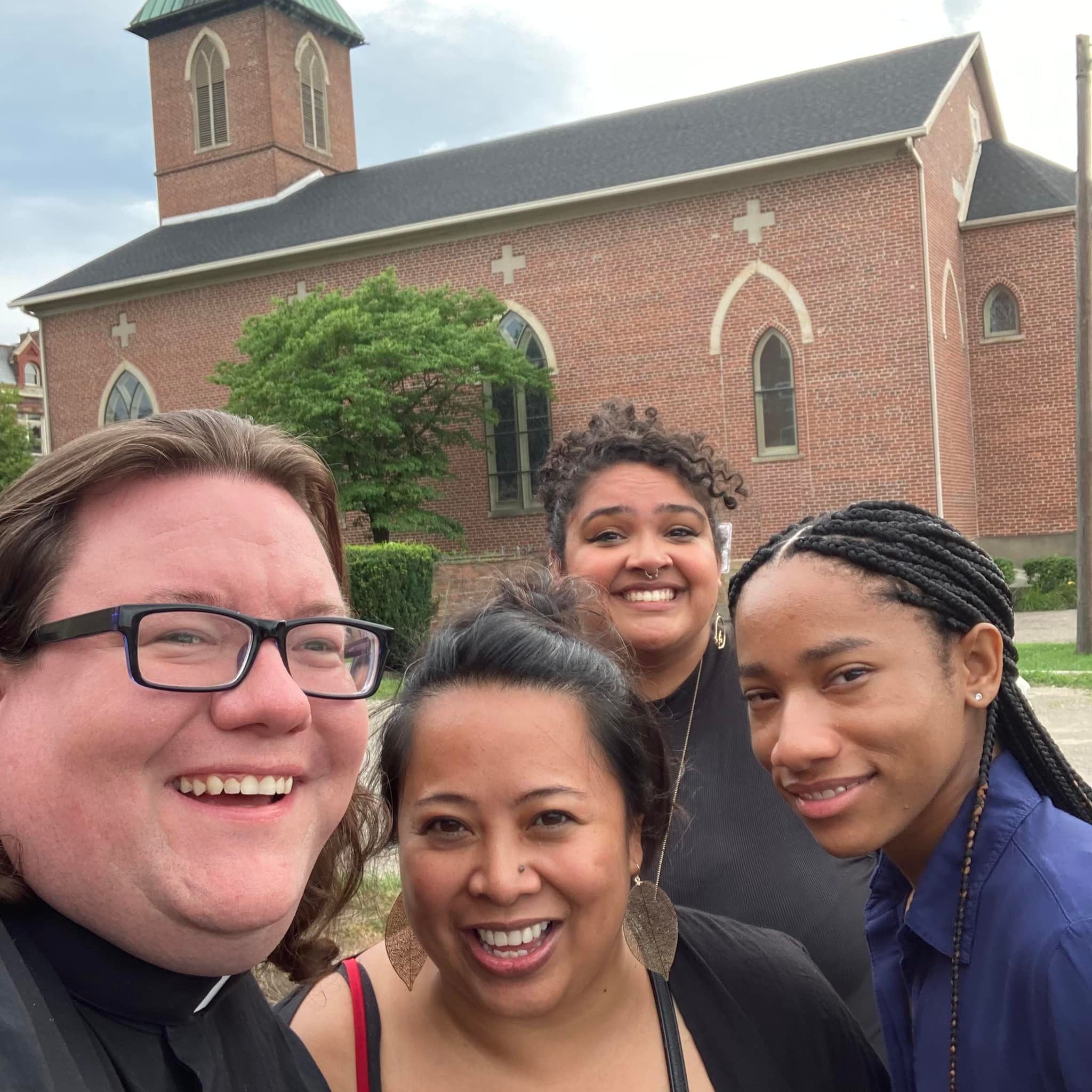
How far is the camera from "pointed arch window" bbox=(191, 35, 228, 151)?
3281 centimetres

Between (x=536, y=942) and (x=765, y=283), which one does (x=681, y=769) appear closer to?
(x=536, y=942)

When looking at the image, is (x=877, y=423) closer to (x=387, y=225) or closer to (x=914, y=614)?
(x=387, y=225)

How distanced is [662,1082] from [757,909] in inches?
27.2

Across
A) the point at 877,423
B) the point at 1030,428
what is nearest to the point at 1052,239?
the point at 1030,428

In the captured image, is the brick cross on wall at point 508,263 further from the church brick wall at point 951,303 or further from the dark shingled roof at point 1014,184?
the dark shingled roof at point 1014,184

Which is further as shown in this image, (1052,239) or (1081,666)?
(1052,239)

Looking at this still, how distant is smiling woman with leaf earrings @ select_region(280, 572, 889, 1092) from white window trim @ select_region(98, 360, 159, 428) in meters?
29.3

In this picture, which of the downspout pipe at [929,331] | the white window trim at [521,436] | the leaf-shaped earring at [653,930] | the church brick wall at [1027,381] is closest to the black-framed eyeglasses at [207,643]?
the leaf-shaped earring at [653,930]

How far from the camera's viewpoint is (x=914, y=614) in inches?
75.2

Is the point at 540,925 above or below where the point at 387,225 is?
below

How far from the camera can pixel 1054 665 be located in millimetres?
13664

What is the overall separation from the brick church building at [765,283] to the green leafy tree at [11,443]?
8.00 meters

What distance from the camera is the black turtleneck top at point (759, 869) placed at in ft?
7.89

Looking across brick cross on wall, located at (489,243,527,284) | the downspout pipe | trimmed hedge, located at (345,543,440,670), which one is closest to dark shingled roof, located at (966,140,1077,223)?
the downspout pipe
